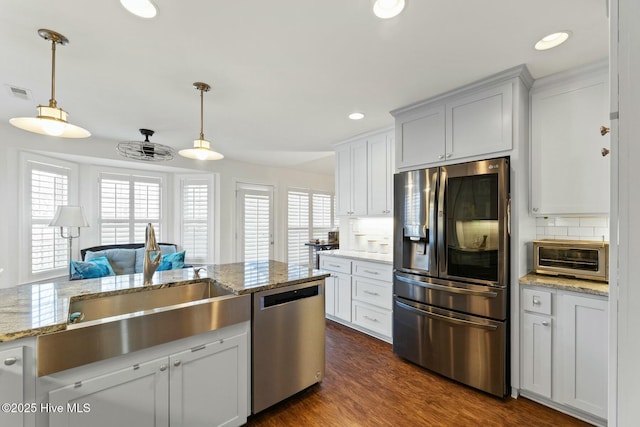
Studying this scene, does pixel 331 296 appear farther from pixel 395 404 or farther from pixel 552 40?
pixel 552 40

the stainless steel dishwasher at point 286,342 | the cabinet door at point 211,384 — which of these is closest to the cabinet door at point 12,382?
the cabinet door at point 211,384

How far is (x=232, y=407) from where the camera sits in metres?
1.77

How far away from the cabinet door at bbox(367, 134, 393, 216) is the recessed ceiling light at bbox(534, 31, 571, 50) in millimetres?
1658

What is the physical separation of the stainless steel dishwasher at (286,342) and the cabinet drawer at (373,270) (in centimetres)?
108

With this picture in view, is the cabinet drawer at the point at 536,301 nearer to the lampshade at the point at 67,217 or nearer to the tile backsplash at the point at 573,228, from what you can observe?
the tile backsplash at the point at 573,228

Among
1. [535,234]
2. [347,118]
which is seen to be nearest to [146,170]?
[347,118]

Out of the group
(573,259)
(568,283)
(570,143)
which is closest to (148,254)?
(568,283)

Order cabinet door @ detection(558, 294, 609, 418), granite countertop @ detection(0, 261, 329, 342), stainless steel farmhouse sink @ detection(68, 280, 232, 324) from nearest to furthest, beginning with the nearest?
1. granite countertop @ detection(0, 261, 329, 342)
2. stainless steel farmhouse sink @ detection(68, 280, 232, 324)
3. cabinet door @ detection(558, 294, 609, 418)

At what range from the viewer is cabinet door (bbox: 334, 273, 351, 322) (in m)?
3.52

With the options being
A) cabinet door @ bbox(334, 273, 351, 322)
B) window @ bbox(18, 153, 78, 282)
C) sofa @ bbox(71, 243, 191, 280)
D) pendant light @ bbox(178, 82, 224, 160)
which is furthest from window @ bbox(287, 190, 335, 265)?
pendant light @ bbox(178, 82, 224, 160)

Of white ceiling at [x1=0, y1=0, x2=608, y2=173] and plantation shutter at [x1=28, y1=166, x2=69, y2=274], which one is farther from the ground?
white ceiling at [x1=0, y1=0, x2=608, y2=173]

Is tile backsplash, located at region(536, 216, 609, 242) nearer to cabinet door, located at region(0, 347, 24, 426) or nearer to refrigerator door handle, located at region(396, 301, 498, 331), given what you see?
refrigerator door handle, located at region(396, 301, 498, 331)

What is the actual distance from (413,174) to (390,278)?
1146 millimetres

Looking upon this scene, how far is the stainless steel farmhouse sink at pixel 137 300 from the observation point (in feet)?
5.44
